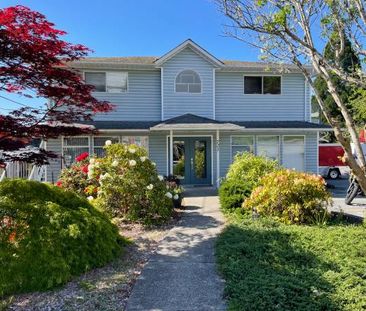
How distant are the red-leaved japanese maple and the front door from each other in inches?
417

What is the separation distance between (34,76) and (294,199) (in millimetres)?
6115

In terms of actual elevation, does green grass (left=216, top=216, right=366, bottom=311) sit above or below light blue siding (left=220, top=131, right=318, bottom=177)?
below

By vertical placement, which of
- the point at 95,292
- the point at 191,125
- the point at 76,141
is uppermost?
the point at 191,125

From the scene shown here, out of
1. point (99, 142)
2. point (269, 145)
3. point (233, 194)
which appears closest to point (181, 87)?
point (99, 142)

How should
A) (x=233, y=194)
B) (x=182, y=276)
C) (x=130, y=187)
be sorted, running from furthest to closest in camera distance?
(x=233, y=194), (x=130, y=187), (x=182, y=276)

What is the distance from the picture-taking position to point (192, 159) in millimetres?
17281

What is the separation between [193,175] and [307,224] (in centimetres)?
948

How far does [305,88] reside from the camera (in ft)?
60.4

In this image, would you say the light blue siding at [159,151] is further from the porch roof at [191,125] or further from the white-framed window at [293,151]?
the white-framed window at [293,151]

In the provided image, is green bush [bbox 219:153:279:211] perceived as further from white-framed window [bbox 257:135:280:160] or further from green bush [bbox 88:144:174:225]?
white-framed window [bbox 257:135:280:160]

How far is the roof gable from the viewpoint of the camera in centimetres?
1666

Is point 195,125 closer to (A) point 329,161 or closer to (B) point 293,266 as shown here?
(B) point 293,266

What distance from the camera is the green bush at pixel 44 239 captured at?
4.67 meters

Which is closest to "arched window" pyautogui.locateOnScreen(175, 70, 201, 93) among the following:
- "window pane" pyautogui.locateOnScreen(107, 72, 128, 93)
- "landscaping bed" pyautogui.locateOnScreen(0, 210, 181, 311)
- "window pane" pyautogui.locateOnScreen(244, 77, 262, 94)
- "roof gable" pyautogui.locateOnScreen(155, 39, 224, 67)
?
"roof gable" pyautogui.locateOnScreen(155, 39, 224, 67)
